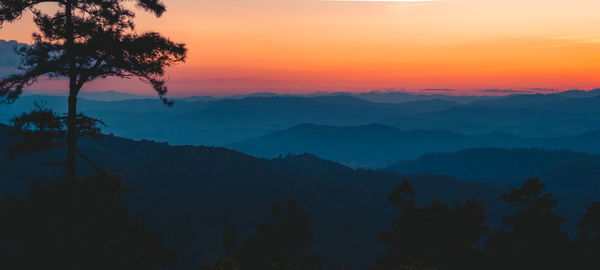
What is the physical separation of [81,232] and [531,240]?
29053 mm

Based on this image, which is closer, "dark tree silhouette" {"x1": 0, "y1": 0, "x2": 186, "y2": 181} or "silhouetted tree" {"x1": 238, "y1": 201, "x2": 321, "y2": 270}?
"dark tree silhouette" {"x1": 0, "y1": 0, "x2": 186, "y2": 181}

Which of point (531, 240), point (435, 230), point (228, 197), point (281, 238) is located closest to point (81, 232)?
point (281, 238)

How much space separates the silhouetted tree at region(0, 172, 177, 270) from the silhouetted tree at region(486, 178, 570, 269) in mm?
22511

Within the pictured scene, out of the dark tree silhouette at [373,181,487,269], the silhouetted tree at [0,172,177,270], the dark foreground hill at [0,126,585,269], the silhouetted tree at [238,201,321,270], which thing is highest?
the silhouetted tree at [0,172,177,270]

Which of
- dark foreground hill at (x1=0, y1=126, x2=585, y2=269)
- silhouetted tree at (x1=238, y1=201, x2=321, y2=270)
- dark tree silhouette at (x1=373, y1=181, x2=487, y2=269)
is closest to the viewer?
dark tree silhouette at (x1=373, y1=181, x2=487, y2=269)

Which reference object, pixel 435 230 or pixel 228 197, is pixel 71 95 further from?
pixel 228 197

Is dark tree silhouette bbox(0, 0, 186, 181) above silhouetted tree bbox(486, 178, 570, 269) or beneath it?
above

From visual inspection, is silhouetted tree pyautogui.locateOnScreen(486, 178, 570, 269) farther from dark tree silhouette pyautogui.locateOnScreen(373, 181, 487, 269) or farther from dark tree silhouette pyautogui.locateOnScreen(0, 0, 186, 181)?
dark tree silhouette pyautogui.locateOnScreen(0, 0, 186, 181)

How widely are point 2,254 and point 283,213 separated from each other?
23400 millimetres

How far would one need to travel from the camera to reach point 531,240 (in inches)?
1131

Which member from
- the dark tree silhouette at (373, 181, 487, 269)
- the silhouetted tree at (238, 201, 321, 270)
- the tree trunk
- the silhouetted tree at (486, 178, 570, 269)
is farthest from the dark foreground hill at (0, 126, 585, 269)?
the tree trunk

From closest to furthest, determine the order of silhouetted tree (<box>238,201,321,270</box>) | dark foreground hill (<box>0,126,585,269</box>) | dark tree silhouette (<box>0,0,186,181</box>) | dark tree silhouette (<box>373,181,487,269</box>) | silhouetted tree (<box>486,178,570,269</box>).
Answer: dark tree silhouette (<box>0,0,186,181</box>) → silhouetted tree (<box>486,178,570,269</box>) → dark tree silhouette (<box>373,181,487,269</box>) → silhouetted tree (<box>238,201,321,270</box>) → dark foreground hill (<box>0,126,585,269</box>)

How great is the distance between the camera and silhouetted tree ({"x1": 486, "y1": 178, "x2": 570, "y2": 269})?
2614 centimetres

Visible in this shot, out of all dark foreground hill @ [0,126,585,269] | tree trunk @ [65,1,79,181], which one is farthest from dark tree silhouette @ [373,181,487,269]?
dark foreground hill @ [0,126,585,269]
